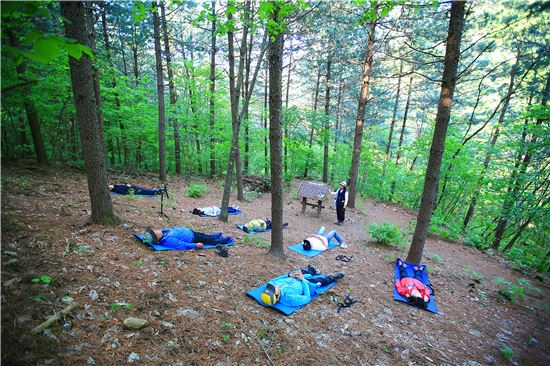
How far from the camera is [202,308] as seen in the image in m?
3.42

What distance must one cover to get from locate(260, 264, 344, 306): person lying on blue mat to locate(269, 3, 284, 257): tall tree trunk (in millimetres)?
1212

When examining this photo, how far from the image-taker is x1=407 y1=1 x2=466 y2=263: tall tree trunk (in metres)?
5.18

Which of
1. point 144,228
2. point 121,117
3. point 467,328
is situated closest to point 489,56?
point 467,328

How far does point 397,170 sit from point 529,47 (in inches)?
333

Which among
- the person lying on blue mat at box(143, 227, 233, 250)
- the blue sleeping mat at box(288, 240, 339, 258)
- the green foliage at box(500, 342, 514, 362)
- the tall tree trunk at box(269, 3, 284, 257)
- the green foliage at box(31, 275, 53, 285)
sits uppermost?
the tall tree trunk at box(269, 3, 284, 257)

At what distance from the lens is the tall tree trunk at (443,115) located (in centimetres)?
518

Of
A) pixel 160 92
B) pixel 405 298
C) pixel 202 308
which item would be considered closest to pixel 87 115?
pixel 202 308

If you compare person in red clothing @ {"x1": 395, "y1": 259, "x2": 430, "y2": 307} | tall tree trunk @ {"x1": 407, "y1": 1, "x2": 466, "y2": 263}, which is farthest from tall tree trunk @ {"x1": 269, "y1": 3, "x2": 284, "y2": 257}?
tall tree trunk @ {"x1": 407, "y1": 1, "x2": 466, "y2": 263}

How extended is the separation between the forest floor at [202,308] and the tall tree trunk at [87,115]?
1.50 ft

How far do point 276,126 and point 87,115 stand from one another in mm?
3469

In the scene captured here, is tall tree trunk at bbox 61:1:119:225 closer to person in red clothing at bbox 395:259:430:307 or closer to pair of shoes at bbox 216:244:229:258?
pair of shoes at bbox 216:244:229:258

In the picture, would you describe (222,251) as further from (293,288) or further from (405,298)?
(405,298)

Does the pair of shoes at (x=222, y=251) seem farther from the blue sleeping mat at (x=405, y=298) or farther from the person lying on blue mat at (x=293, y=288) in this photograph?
the blue sleeping mat at (x=405, y=298)

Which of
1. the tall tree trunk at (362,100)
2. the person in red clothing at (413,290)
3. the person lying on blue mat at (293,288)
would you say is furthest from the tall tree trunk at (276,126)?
the tall tree trunk at (362,100)
